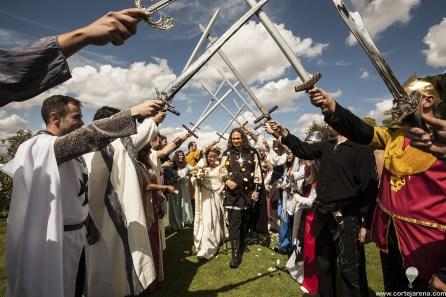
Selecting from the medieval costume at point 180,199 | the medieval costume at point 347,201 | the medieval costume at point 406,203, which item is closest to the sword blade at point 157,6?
the medieval costume at point 406,203

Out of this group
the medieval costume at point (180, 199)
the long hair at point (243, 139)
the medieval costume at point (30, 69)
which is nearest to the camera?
the medieval costume at point (30, 69)

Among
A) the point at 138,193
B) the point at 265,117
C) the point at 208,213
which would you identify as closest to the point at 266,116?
the point at 265,117

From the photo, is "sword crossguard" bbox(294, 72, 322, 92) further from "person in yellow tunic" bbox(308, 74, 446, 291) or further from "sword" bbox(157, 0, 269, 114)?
"sword" bbox(157, 0, 269, 114)

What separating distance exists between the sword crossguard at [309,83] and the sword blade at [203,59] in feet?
2.65

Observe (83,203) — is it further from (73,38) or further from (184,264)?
(184,264)

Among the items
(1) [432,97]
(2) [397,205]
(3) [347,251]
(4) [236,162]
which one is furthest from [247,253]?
(1) [432,97]

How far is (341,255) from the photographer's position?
3494 mm

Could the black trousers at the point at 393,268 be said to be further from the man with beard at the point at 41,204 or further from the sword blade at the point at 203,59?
the man with beard at the point at 41,204

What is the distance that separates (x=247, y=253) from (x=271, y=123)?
3719mm

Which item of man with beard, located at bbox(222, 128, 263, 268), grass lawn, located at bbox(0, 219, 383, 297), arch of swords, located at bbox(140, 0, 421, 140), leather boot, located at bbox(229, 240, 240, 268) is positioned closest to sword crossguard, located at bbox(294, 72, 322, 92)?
arch of swords, located at bbox(140, 0, 421, 140)

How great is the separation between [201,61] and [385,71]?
4.39ft

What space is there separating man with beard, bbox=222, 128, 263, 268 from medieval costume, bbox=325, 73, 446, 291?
3.25 meters

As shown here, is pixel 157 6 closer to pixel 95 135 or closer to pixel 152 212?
pixel 95 135

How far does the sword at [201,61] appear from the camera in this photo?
230 cm
